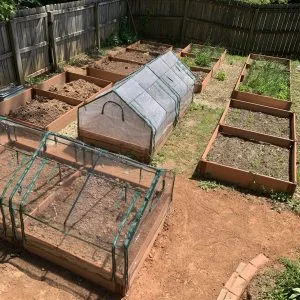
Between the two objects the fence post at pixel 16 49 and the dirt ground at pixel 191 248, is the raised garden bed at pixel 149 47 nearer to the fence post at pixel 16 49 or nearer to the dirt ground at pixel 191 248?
the fence post at pixel 16 49

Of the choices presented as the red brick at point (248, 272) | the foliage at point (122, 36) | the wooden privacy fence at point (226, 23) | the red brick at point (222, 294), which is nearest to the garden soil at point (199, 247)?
the red brick at point (222, 294)

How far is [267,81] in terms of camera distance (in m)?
11.5

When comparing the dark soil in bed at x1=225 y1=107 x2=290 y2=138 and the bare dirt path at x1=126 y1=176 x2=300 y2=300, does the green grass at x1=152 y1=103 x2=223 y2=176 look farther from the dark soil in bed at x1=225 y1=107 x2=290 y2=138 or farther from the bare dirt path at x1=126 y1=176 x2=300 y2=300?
the bare dirt path at x1=126 y1=176 x2=300 y2=300

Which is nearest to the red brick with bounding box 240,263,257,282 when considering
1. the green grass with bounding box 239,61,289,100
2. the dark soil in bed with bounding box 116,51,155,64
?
the green grass with bounding box 239,61,289,100

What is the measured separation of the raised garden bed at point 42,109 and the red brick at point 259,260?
5282 millimetres

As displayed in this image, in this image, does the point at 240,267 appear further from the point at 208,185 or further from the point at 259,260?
the point at 208,185

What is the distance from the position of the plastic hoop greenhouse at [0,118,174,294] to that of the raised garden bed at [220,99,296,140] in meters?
3.99

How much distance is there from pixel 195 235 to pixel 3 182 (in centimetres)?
367

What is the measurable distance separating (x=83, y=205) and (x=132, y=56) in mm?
9190

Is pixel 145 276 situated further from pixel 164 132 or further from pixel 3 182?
pixel 164 132

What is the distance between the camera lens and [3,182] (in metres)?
6.41

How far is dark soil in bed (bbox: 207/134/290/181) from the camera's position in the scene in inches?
299

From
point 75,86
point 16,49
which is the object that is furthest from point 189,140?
point 16,49

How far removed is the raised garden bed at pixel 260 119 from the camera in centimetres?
928
